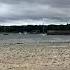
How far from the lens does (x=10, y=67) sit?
1527cm

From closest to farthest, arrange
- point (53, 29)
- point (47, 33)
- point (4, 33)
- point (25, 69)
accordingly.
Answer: point (25, 69) → point (53, 29) → point (47, 33) → point (4, 33)

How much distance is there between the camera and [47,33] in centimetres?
12838

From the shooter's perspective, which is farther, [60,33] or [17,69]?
[60,33]

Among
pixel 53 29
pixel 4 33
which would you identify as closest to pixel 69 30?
pixel 53 29

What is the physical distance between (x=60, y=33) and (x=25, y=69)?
115m

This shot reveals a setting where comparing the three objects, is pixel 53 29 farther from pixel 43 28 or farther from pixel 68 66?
pixel 68 66

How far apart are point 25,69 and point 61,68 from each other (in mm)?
2035

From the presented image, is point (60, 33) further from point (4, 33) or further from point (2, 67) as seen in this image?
point (2, 67)

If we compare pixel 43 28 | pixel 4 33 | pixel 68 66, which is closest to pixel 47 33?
pixel 43 28

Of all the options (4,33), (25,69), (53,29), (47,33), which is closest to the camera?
(25,69)

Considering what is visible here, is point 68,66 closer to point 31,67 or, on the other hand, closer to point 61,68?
point 61,68

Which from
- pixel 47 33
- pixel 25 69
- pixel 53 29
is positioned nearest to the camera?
pixel 25 69

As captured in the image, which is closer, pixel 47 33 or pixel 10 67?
pixel 10 67

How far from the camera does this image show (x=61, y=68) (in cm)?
1474
